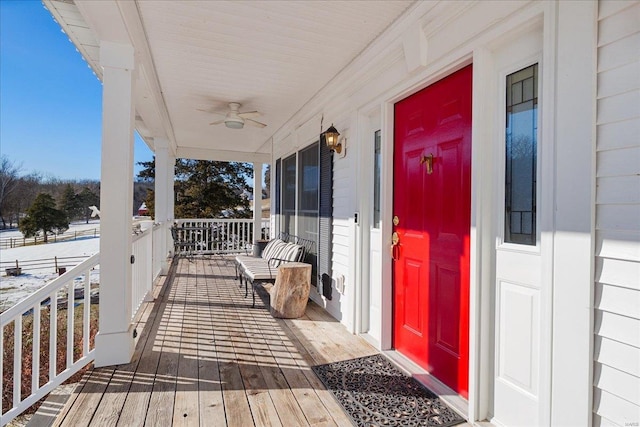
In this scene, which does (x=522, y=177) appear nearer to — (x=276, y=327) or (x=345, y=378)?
(x=345, y=378)

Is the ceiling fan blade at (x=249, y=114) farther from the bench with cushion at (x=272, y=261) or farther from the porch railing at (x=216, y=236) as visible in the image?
the porch railing at (x=216, y=236)

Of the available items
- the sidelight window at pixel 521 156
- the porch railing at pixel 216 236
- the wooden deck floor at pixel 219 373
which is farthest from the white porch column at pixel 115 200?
the porch railing at pixel 216 236

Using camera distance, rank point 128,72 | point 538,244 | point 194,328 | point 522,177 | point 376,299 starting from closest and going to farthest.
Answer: point 538,244
point 522,177
point 128,72
point 376,299
point 194,328

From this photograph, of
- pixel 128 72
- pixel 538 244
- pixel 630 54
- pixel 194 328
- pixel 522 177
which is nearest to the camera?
pixel 630 54

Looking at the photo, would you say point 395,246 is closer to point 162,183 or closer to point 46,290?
point 46,290

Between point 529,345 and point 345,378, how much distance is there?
4.04 ft

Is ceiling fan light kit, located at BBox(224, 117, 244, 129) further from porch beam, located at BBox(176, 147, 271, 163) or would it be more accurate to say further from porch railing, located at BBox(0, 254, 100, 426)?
porch beam, located at BBox(176, 147, 271, 163)

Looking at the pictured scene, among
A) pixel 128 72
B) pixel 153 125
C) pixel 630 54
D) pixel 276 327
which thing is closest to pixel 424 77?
pixel 630 54

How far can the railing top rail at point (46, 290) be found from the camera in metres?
1.81

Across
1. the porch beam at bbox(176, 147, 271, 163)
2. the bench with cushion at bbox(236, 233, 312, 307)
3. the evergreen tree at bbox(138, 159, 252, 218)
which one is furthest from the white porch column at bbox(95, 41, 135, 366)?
the evergreen tree at bbox(138, 159, 252, 218)

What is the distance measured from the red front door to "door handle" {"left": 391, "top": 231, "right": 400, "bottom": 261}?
10mm

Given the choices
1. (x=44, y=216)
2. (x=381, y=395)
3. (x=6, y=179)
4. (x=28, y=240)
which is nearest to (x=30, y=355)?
(x=28, y=240)

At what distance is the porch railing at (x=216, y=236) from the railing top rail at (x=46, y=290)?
622 centimetres

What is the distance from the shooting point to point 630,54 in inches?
49.0
